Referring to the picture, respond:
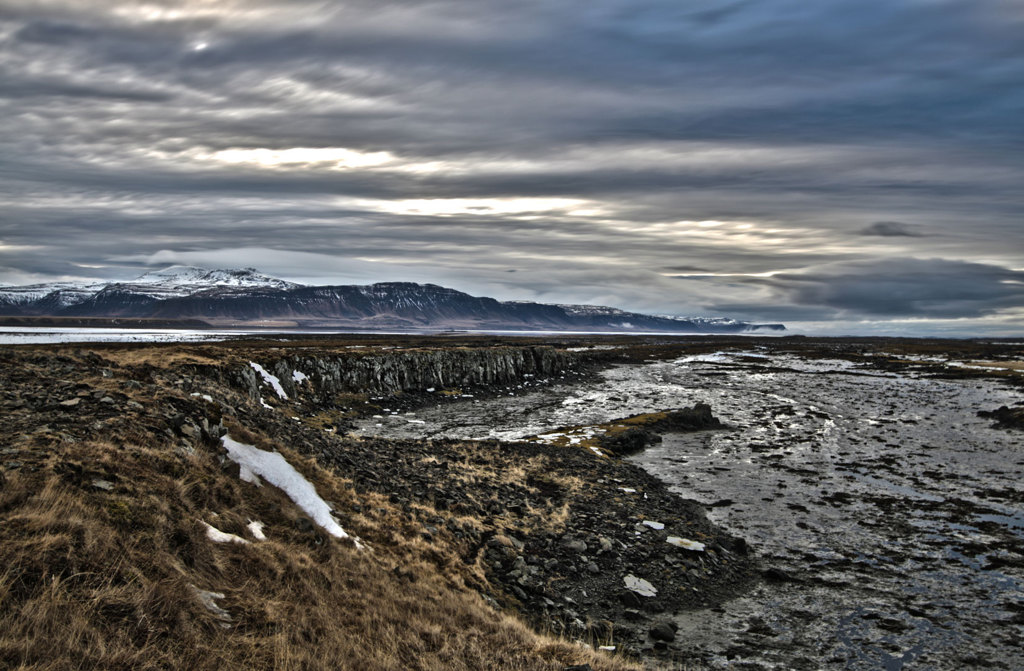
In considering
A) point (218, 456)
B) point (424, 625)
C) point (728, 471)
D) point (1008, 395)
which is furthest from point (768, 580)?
point (1008, 395)

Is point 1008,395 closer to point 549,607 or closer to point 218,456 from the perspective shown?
point 549,607

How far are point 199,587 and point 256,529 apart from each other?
2.85 metres

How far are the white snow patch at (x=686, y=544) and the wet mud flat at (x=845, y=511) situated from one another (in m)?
1.88

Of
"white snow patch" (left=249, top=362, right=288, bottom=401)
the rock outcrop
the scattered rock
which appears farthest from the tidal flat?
the rock outcrop

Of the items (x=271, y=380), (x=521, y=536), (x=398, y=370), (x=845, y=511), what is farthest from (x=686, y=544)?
(x=398, y=370)

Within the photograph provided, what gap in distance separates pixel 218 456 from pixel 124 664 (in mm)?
7661

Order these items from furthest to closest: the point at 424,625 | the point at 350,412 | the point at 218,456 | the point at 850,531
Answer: the point at 350,412, the point at 850,531, the point at 218,456, the point at 424,625

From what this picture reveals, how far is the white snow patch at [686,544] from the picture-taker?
17906 mm

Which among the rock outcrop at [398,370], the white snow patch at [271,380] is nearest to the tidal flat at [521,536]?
the white snow patch at [271,380]

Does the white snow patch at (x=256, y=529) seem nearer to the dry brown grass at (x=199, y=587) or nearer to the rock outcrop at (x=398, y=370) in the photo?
the dry brown grass at (x=199, y=587)

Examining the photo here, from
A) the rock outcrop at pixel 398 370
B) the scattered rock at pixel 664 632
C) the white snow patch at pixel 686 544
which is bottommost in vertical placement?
the scattered rock at pixel 664 632

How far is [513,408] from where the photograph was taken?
51125 millimetres

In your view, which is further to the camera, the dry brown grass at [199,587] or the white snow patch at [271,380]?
the white snow patch at [271,380]

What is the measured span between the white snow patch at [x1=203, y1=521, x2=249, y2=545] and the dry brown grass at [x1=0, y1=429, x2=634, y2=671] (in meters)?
0.15
